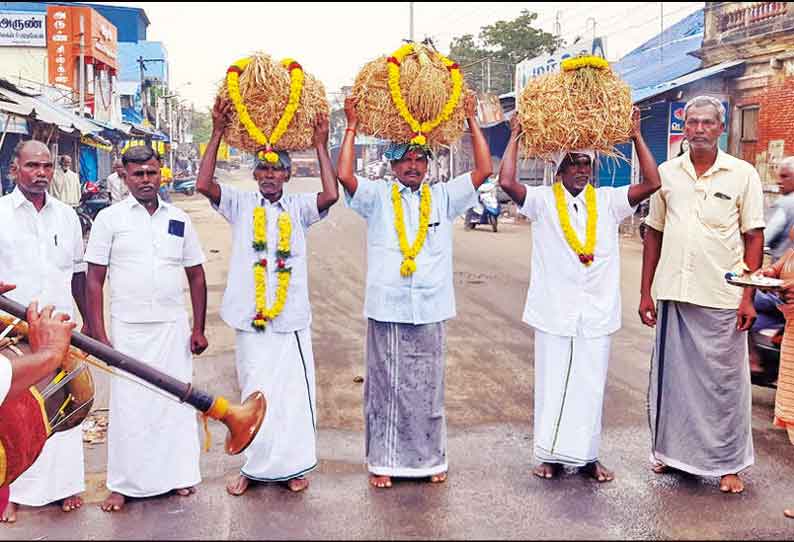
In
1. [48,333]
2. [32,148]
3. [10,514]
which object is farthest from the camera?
[32,148]

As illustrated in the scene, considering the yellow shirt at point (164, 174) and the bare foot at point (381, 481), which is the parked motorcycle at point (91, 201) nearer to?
the yellow shirt at point (164, 174)

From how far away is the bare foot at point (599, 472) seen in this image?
15.6ft

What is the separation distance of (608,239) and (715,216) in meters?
0.59

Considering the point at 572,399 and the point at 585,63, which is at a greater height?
the point at 585,63

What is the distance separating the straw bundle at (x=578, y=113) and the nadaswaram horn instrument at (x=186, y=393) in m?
2.35

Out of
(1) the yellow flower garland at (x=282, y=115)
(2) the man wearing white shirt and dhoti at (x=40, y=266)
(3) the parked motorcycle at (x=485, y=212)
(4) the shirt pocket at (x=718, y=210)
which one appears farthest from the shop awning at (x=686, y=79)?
(2) the man wearing white shirt and dhoti at (x=40, y=266)

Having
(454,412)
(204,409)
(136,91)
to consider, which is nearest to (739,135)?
(454,412)

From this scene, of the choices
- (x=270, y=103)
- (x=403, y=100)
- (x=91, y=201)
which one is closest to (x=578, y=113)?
(x=403, y=100)

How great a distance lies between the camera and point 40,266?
4410 millimetres

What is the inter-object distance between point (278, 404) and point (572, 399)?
5.51 feet

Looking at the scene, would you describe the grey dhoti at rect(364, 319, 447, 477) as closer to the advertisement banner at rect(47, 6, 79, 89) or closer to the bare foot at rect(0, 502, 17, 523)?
the bare foot at rect(0, 502, 17, 523)

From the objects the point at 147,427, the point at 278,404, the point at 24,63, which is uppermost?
the point at 24,63

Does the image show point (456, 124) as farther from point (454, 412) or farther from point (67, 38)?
point (67, 38)

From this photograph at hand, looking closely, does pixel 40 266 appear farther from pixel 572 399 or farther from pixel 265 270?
pixel 572 399
